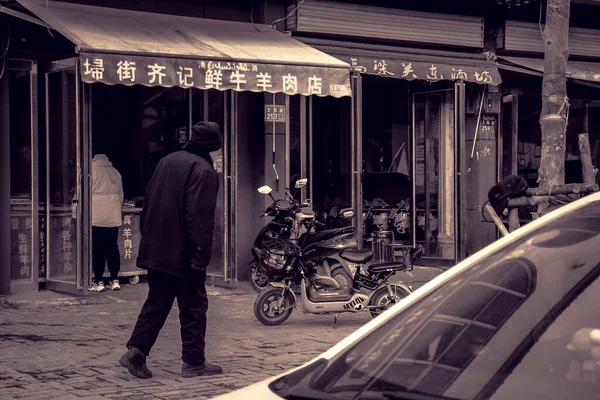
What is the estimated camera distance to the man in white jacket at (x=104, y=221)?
11445 millimetres

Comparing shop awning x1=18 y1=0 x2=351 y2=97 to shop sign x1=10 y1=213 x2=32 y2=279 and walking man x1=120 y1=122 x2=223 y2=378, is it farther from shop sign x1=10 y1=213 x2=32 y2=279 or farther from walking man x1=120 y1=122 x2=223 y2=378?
walking man x1=120 y1=122 x2=223 y2=378

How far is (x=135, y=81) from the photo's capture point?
9867mm

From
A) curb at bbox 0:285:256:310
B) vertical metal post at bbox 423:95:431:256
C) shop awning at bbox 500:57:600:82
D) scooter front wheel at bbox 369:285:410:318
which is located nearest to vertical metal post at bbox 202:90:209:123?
curb at bbox 0:285:256:310

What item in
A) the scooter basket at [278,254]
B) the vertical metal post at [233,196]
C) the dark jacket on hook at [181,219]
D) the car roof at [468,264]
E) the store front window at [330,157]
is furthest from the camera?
the store front window at [330,157]

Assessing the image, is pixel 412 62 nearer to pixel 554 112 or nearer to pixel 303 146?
pixel 303 146

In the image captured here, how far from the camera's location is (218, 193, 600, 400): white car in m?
2.15

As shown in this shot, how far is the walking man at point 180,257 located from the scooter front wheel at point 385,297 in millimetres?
2631

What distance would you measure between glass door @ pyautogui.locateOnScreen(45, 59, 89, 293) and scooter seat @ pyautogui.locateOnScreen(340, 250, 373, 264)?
3.47 metres

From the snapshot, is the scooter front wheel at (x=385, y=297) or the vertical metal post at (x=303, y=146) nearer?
the scooter front wheel at (x=385, y=297)

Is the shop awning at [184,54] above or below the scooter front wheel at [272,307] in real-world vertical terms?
above

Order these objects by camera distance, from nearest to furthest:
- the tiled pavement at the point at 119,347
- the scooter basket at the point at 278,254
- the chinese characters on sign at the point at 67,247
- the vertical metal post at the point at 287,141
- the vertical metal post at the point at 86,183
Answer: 1. the tiled pavement at the point at 119,347
2. the scooter basket at the point at 278,254
3. the vertical metal post at the point at 86,183
4. the chinese characters on sign at the point at 67,247
5. the vertical metal post at the point at 287,141

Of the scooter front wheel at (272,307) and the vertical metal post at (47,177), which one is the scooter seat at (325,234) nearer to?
the scooter front wheel at (272,307)

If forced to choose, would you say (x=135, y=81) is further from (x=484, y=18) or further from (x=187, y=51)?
(x=484, y=18)

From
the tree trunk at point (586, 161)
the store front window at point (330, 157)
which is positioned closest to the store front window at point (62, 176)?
the store front window at point (330, 157)
